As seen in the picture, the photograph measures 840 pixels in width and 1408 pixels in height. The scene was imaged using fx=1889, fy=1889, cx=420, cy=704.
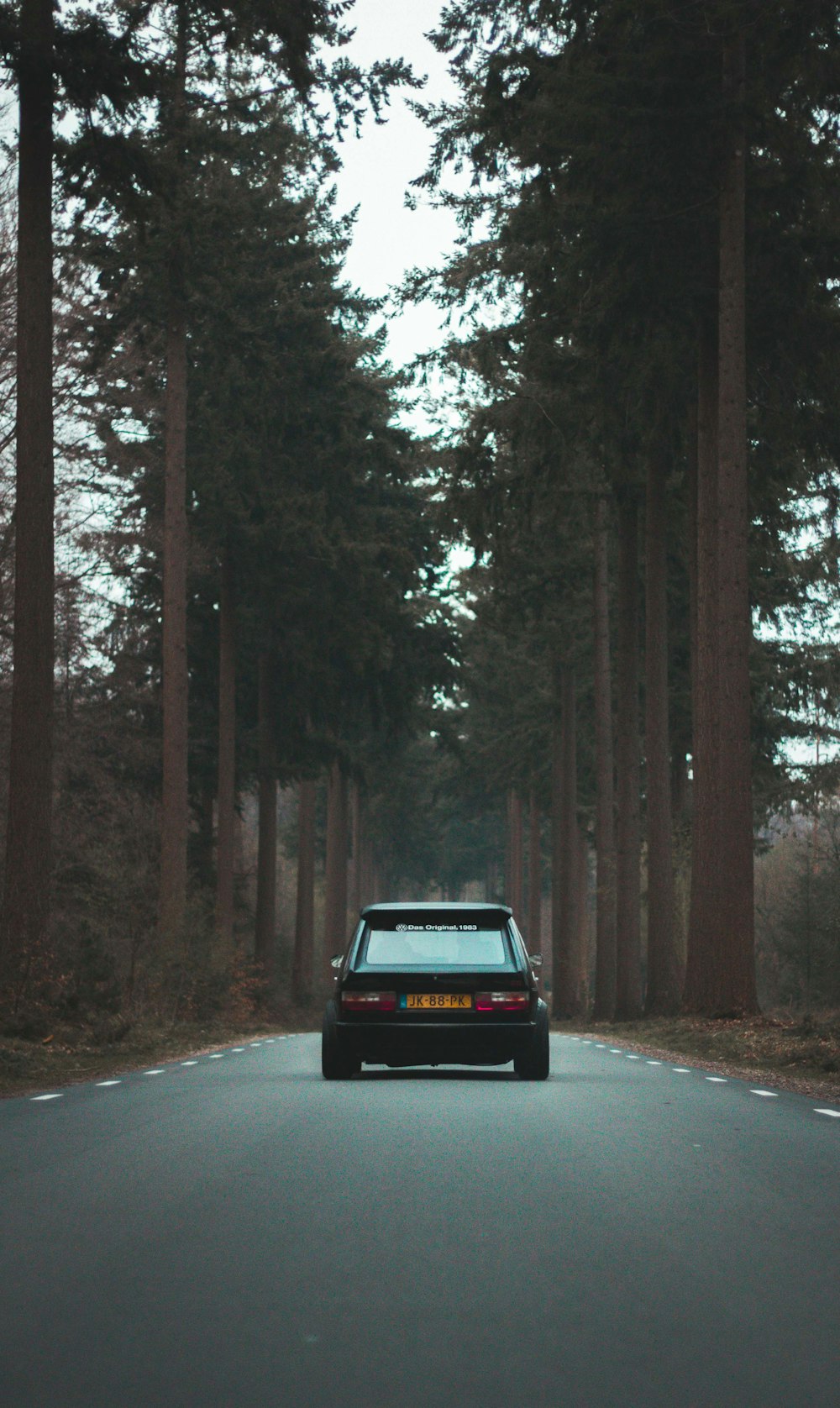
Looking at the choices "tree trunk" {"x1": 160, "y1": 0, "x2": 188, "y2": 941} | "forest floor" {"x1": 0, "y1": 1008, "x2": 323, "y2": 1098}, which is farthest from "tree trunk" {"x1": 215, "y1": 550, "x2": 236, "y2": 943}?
"forest floor" {"x1": 0, "y1": 1008, "x2": 323, "y2": 1098}

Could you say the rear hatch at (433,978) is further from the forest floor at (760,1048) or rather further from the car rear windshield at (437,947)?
the forest floor at (760,1048)

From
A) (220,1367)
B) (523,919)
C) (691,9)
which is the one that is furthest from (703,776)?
(523,919)

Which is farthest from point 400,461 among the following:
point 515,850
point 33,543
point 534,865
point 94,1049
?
point 515,850

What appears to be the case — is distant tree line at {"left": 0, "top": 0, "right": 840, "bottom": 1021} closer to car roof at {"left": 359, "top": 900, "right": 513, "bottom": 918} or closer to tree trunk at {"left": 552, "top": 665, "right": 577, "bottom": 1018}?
tree trunk at {"left": 552, "top": 665, "right": 577, "bottom": 1018}

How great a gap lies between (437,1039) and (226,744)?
1045 inches

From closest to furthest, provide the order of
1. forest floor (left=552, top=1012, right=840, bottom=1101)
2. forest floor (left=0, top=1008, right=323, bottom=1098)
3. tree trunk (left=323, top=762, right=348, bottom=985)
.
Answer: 1. forest floor (left=0, top=1008, right=323, bottom=1098)
2. forest floor (left=552, top=1012, right=840, bottom=1101)
3. tree trunk (left=323, top=762, right=348, bottom=985)

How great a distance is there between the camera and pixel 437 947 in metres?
16.8

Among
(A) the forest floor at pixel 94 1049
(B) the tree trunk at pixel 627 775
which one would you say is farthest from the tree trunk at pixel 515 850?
(A) the forest floor at pixel 94 1049

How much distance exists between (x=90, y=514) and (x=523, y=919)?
66625mm

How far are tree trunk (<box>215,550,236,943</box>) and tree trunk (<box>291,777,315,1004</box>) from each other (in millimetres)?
9755

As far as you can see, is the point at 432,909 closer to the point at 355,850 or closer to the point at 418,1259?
the point at 418,1259

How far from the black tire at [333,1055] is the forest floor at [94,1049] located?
2.30 metres

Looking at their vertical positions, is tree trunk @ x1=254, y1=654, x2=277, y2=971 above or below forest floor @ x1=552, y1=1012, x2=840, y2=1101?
above

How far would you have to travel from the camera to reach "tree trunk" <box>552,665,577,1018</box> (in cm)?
5478
